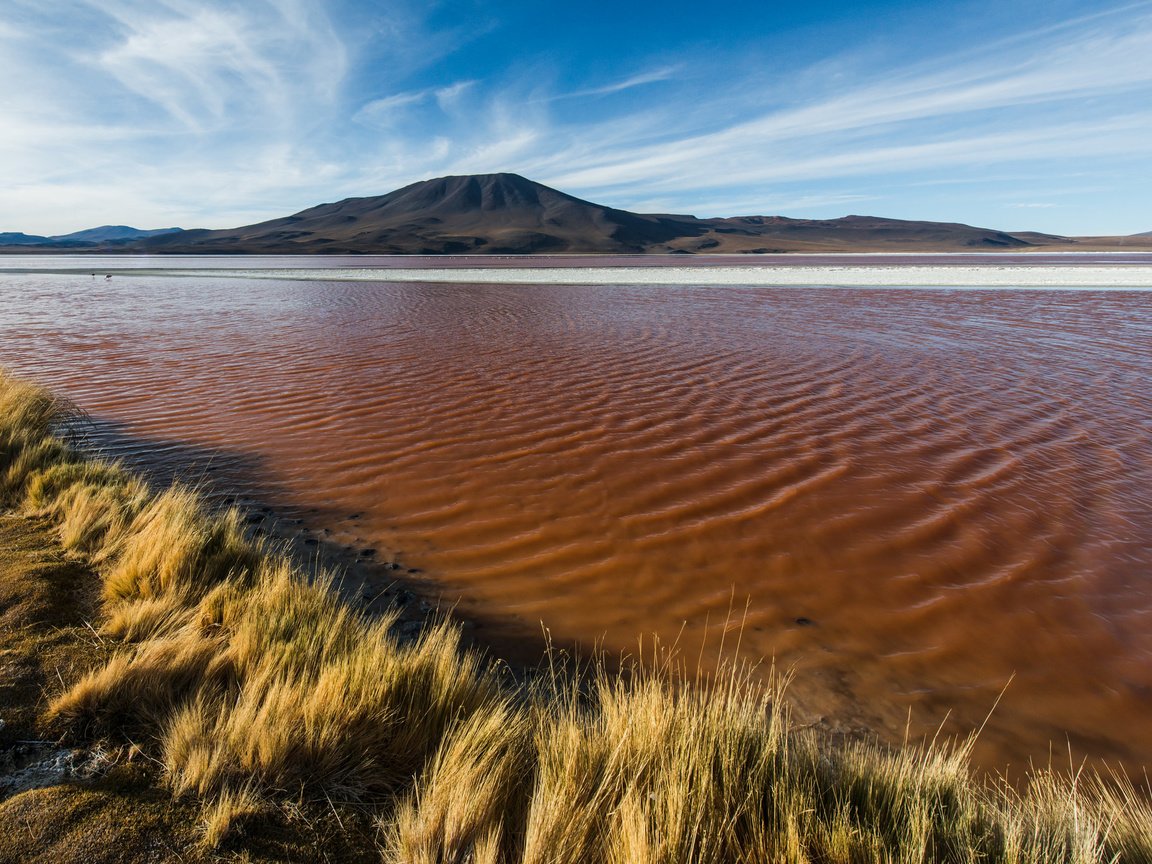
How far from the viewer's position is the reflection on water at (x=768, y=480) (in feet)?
10.9

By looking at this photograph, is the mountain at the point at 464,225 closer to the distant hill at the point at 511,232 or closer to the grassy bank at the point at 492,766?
the distant hill at the point at 511,232

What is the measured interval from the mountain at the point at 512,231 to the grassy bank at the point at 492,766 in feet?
316

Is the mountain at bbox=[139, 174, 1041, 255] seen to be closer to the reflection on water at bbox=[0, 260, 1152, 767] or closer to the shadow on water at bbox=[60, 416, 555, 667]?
the reflection on water at bbox=[0, 260, 1152, 767]

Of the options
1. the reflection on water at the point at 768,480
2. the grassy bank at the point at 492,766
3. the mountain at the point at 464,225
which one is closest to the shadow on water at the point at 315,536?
the reflection on water at the point at 768,480

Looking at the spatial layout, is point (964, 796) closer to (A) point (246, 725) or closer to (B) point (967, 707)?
(B) point (967, 707)

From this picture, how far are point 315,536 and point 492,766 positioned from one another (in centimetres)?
304

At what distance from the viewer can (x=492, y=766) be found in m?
2.09

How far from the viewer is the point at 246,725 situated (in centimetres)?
217

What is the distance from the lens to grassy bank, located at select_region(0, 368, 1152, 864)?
1.82m

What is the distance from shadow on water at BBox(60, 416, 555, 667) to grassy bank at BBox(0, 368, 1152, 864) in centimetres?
58

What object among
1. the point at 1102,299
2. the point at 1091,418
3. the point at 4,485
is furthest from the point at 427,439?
the point at 1102,299

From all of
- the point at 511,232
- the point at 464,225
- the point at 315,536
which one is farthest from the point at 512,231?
the point at 315,536

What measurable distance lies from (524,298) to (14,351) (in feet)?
42.6

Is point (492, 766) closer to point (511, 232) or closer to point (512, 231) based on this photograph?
point (511, 232)
